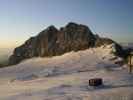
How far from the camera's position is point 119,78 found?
29078mm

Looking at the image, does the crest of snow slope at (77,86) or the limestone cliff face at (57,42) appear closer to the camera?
the crest of snow slope at (77,86)

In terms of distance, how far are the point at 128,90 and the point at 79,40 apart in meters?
38.0

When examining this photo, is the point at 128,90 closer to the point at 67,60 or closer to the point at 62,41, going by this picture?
the point at 67,60

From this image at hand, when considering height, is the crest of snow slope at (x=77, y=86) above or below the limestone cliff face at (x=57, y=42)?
below

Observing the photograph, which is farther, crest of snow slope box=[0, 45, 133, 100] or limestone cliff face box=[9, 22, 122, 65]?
limestone cliff face box=[9, 22, 122, 65]

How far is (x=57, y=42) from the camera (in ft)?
209

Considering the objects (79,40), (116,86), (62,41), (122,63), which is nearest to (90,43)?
(79,40)

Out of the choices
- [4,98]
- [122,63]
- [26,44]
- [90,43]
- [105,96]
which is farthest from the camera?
[26,44]

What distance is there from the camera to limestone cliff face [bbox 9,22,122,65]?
191 feet

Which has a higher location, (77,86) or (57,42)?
(57,42)

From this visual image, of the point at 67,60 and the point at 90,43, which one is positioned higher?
the point at 90,43

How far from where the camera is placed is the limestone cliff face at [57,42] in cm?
5813

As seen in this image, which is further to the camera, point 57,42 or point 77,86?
point 57,42

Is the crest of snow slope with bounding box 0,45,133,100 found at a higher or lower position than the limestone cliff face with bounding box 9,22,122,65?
lower
